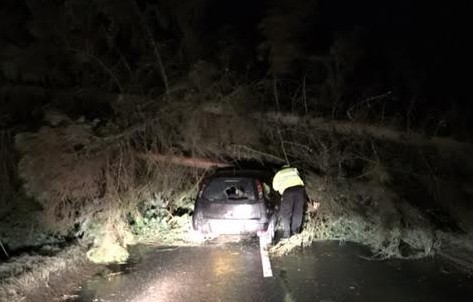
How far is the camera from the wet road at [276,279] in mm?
8586

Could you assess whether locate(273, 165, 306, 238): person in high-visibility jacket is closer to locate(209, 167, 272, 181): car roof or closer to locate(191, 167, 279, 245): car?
locate(191, 167, 279, 245): car

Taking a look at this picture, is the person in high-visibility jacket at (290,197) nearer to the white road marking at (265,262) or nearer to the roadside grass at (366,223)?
the roadside grass at (366,223)

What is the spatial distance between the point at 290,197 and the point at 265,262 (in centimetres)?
167

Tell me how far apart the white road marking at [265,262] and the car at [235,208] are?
0.71 feet

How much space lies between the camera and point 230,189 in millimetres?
11859

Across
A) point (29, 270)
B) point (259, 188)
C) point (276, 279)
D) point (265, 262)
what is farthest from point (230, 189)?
point (29, 270)

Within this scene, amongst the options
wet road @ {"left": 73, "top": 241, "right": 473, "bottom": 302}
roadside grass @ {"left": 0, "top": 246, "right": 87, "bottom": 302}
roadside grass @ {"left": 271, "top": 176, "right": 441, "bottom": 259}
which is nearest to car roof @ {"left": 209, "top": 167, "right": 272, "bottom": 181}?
roadside grass @ {"left": 271, "top": 176, "right": 441, "bottom": 259}

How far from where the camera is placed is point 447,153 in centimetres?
1173

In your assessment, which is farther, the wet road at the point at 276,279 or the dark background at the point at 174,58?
the dark background at the point at 174,58

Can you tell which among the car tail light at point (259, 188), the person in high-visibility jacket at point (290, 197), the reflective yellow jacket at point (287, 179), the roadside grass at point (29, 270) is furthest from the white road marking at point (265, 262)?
the roadside grass at point (29, 270)

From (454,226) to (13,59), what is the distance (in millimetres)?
11349

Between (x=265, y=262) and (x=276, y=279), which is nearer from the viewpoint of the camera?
(x=276, y=279)

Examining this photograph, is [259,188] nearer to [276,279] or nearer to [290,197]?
[290,197]

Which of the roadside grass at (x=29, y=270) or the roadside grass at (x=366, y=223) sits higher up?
the roadside grass at (x=29, y=270)
